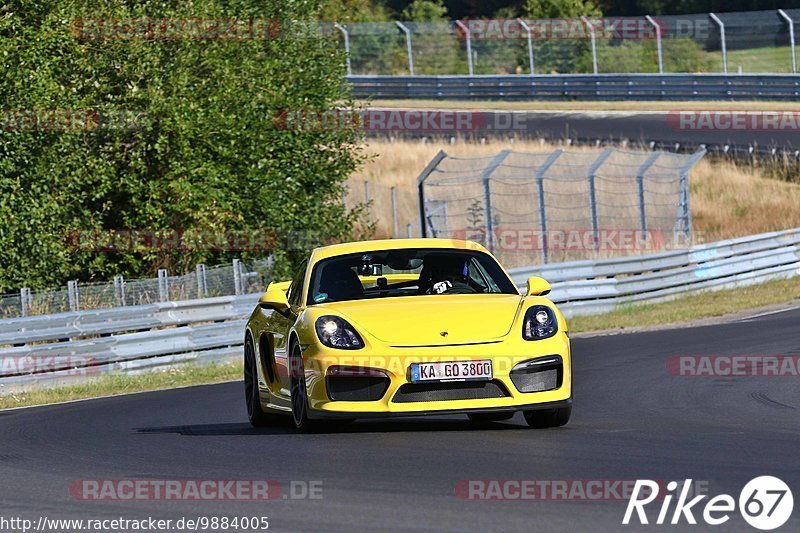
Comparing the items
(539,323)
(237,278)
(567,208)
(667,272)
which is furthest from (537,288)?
(567,208)

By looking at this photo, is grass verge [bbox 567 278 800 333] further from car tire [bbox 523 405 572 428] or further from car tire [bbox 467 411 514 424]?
car tire [bbox 523 405 572 428]

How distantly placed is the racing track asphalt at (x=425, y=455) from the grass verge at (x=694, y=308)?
8955 millimetres

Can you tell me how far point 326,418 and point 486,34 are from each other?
49.3 metres

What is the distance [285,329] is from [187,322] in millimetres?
9559

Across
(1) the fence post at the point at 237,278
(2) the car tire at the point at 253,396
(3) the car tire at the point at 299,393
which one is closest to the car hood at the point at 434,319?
(3) the car tire at the point at 299,393

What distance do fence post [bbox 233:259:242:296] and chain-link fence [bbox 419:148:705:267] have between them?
→ 14.4ft

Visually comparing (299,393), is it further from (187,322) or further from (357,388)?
(187,322)

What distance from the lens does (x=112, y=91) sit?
979 inches

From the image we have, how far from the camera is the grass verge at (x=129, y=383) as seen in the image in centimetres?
1683

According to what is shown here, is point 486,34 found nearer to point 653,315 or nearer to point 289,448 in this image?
point 653,315

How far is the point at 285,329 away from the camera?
1025 centimetres

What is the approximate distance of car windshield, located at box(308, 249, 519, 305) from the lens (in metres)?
10.4

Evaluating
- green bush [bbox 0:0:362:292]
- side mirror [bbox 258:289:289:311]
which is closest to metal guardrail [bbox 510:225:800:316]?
green bush [bbox 0:0:362:292]

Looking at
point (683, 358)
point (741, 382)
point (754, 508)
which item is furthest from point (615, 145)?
point (754, 508)
